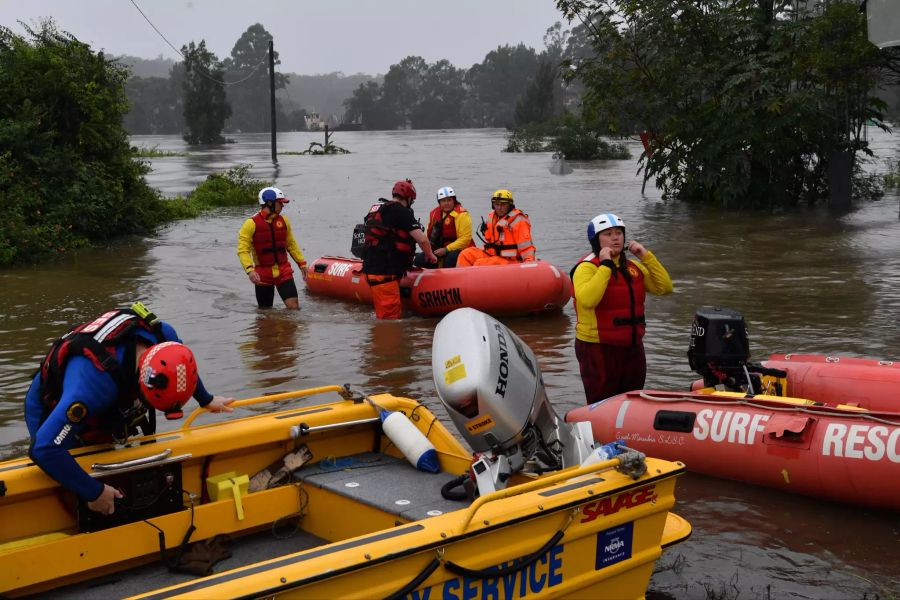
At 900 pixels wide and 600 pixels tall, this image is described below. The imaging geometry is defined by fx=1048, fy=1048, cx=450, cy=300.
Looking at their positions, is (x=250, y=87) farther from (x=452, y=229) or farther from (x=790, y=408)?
(x=790, y=408)

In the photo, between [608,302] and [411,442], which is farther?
[608,302]

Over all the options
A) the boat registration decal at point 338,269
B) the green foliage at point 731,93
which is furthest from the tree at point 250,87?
the boat registration decal at point 338,269

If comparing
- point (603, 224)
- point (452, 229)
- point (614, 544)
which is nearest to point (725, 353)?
point (603, 224)

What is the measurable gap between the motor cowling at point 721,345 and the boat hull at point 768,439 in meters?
0.38

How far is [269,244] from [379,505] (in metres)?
6.91

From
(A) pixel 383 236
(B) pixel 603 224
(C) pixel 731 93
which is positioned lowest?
(A) pixel 383 236

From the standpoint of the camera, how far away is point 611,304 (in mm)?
6715

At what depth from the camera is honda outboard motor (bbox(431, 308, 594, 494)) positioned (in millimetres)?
4906

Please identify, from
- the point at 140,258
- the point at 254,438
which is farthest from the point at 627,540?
the point at 140,258

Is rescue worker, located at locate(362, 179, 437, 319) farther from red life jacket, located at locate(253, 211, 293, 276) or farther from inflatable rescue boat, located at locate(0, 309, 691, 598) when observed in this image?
inflatable rescue boat, located at locate(0, 309, 691, 598)

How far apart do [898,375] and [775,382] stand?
758 millimetres

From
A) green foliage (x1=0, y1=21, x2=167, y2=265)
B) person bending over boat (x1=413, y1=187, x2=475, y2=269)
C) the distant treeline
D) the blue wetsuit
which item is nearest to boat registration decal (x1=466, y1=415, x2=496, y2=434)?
the blue wetsuit

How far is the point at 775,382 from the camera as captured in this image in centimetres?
695

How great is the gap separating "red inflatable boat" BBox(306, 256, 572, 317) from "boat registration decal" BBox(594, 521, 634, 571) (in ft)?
22.3
